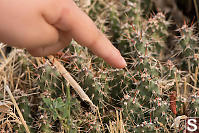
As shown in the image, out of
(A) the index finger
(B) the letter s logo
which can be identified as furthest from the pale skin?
(B) the letter s logo

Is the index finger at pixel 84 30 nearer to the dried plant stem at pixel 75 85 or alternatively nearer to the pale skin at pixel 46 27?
the pale skin at pixel 46 27

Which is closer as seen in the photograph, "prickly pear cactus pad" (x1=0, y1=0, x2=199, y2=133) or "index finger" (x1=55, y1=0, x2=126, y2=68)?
"index finger" (x1=55, y1=0, x2=126, y2=68)

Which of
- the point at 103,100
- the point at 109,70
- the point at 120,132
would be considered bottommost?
the point at 120,132

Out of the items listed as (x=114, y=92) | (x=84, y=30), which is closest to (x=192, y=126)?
(x=114, y=92)

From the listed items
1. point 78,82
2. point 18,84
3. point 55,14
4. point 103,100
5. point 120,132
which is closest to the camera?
point 55,14

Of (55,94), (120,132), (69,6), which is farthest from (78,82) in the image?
(69,6)

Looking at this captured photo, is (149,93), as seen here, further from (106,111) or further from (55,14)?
(55,14)

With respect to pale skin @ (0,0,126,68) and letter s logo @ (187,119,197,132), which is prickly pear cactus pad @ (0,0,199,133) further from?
pale skin @ (0,0,126,68)

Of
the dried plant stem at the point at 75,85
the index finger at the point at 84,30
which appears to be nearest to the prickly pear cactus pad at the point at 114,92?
the dried plant stem at the point at 75,85
